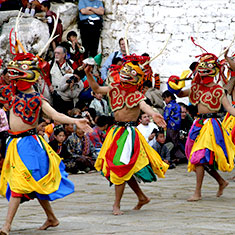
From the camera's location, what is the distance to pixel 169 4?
47.2 ft

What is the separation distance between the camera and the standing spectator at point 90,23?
14047mm

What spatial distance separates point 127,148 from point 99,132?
4.21 meters

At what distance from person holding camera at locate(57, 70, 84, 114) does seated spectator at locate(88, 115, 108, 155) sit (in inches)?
32.9

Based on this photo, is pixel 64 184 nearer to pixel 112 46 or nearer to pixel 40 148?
pixel 40 148

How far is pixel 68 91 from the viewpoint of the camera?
12078mm

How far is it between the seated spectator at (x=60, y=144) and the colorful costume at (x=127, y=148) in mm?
3155

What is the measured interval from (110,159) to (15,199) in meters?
1.62

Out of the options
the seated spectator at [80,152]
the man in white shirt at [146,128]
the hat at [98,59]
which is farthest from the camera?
the hat at [98,59]

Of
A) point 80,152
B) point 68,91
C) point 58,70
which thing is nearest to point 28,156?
point 80,152

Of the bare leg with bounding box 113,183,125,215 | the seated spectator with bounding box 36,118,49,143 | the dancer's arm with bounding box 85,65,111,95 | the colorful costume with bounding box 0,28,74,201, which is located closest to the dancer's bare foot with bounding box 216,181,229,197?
the bare leg with bounding box 113,183,125,215

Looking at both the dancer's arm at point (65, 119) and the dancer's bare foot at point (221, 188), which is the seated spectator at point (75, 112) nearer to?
the dancer's bare foot at point (221, 188)

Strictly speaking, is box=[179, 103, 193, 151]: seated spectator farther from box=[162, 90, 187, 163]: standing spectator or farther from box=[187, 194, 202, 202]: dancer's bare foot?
box=[187, 194, 202, 202]: dancer's bare foot

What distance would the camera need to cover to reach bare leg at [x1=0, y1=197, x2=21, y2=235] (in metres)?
5.82

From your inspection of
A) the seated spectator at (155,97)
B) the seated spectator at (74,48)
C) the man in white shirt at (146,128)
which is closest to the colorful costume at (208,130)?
the man in white shirt at (146,128)
